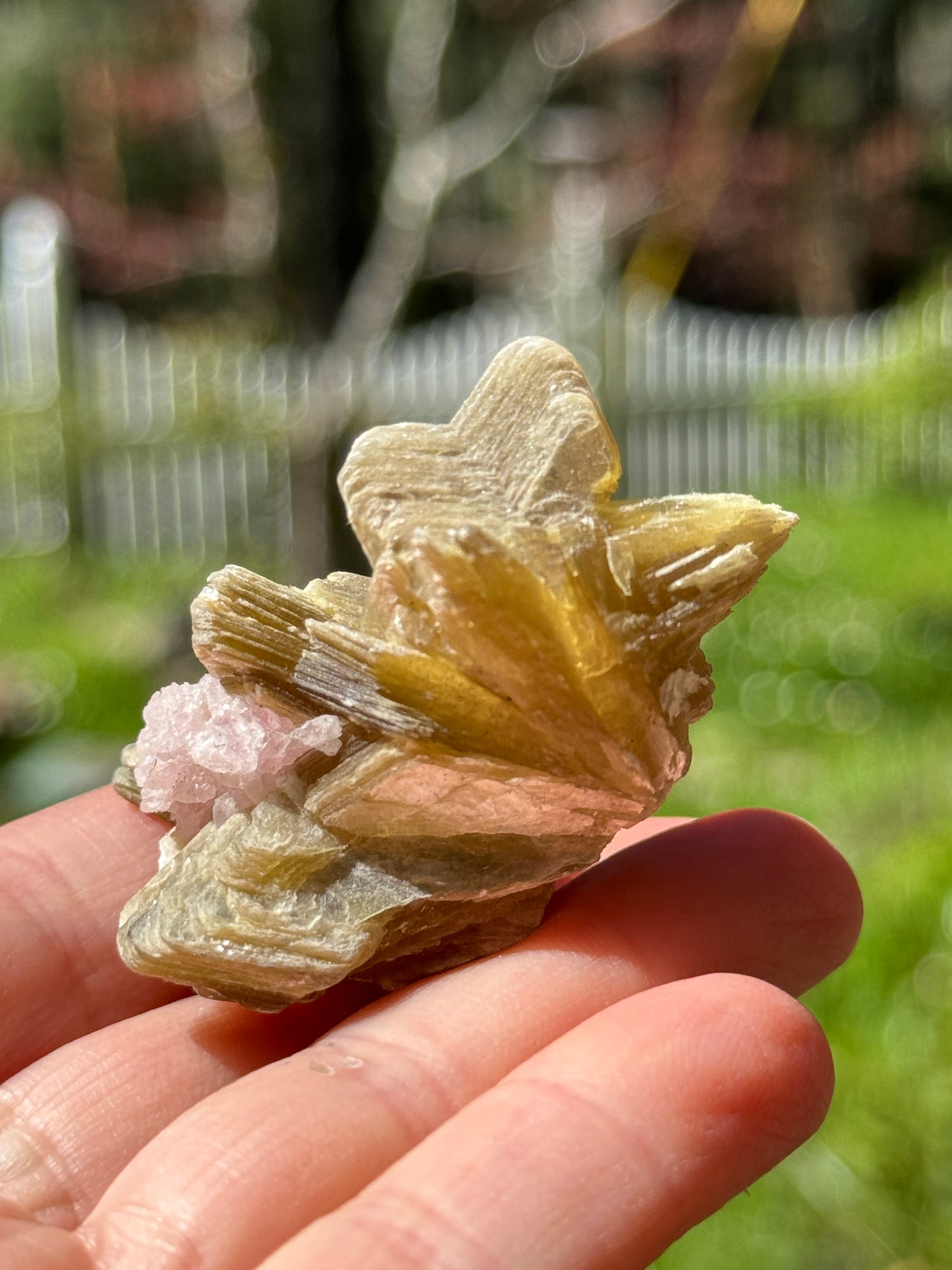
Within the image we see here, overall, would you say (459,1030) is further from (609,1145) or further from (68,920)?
(68,920)

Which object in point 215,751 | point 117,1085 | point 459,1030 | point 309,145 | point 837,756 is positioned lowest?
point 837,756

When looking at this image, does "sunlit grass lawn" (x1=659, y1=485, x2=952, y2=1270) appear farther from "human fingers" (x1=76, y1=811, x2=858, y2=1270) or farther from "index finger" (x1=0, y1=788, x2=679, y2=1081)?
"index finger" (x1=0, y1=788, x2=679, y2=1081)

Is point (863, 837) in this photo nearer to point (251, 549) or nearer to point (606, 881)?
point (606, 881)

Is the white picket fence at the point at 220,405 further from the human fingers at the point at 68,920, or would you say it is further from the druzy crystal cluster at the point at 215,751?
the druzy crystal cluster at the point at 215,751

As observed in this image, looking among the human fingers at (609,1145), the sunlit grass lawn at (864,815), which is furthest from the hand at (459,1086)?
the sunlit grass lawn at (864,815)

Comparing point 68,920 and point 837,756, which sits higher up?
point 68,920

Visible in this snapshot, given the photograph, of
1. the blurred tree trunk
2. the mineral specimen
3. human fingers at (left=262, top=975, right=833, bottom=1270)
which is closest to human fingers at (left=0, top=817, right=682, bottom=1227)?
the mineral specimen

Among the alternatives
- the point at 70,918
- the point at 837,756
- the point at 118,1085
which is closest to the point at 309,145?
the point at 837,756
